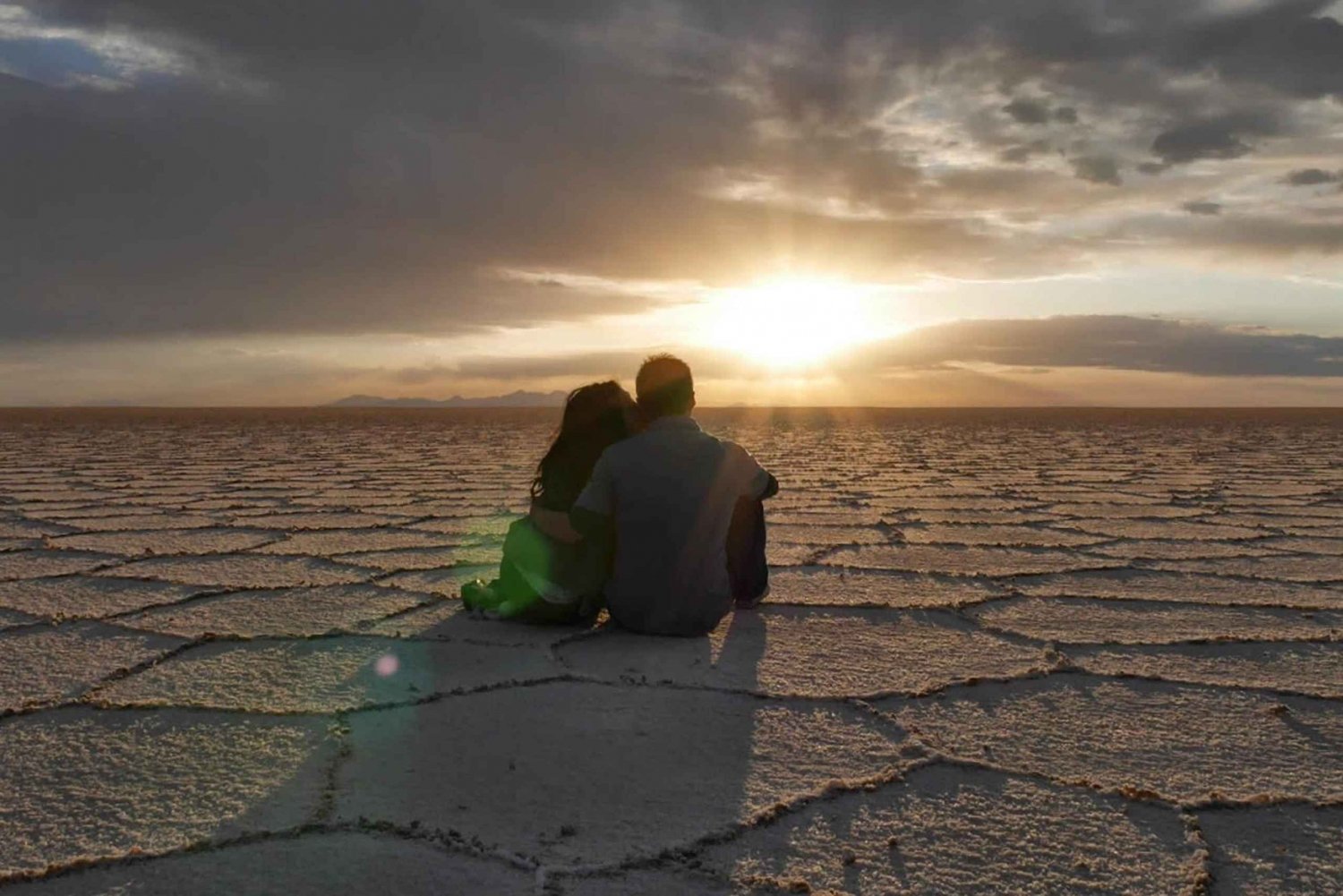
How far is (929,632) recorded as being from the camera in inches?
117

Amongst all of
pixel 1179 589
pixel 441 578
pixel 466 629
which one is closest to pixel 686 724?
pixel 466 629

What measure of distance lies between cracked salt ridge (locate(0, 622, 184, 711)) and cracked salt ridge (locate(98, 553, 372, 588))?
0.67 meters

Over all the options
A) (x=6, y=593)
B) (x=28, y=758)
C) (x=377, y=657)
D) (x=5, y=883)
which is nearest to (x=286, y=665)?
(x=377, y=657)

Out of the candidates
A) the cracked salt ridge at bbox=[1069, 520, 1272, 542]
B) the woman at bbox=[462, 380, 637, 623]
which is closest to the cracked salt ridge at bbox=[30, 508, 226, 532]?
the woman at bbox=[462, 380, 637, 623]

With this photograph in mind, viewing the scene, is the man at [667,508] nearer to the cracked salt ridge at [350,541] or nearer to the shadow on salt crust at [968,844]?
the shadow on salt crust at [968,844]

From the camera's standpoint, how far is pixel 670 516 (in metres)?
2.83

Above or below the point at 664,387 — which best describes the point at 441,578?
below

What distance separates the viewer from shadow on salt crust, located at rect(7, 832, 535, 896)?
4.98ft

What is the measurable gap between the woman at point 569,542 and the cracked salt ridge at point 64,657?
0.86 m

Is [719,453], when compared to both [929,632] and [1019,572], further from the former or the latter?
[1019,572]

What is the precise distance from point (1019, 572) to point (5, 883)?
317cm

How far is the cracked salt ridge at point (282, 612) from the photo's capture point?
2.98m

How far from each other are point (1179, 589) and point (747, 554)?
1.47m

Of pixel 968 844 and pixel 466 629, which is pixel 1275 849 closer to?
pixel 968 844
